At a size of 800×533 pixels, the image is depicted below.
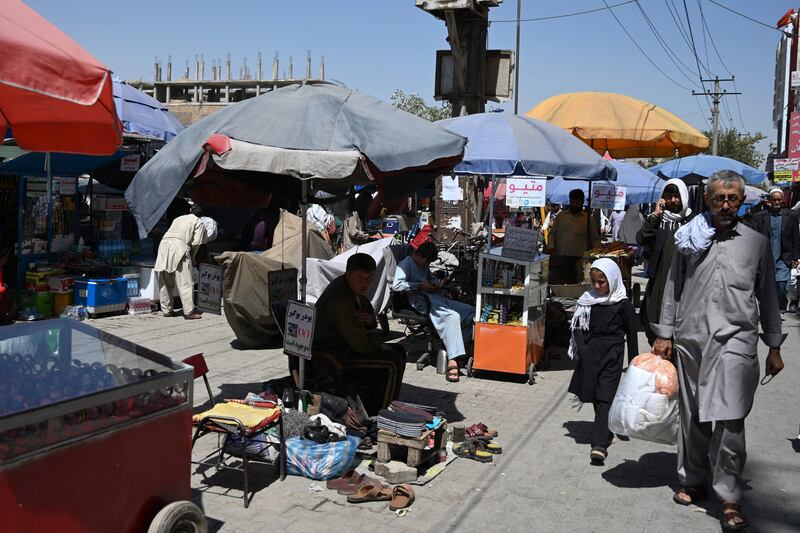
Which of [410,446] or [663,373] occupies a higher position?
[663,373]

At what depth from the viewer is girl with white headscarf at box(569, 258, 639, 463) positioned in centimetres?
595

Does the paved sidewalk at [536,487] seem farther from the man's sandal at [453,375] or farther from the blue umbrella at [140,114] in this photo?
the blue umbrella at [140,114]

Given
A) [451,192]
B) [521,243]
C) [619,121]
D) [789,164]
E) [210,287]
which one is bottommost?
[210,287]

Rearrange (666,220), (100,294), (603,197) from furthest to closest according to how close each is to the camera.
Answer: (603,197) < (100,294) < (666,220)

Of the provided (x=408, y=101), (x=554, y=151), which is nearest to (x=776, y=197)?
(x=554, y=151)

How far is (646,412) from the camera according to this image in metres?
5.09

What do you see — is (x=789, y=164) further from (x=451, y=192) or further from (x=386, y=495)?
(x=386, y=495)

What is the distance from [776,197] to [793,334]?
2.48 metres

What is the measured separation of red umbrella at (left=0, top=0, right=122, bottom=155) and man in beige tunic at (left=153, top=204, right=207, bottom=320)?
7659 mm

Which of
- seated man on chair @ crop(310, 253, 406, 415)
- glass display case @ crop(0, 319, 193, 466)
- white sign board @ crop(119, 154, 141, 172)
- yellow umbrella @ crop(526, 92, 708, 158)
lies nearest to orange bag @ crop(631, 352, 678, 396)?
seated man on chair @ crop(310, 253, 406, 415)

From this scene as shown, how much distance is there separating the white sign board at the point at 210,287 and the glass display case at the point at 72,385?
194cm

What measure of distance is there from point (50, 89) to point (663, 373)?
12.7ft

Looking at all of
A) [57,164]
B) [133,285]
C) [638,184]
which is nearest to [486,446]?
[133,285]

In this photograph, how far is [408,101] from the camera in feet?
171
